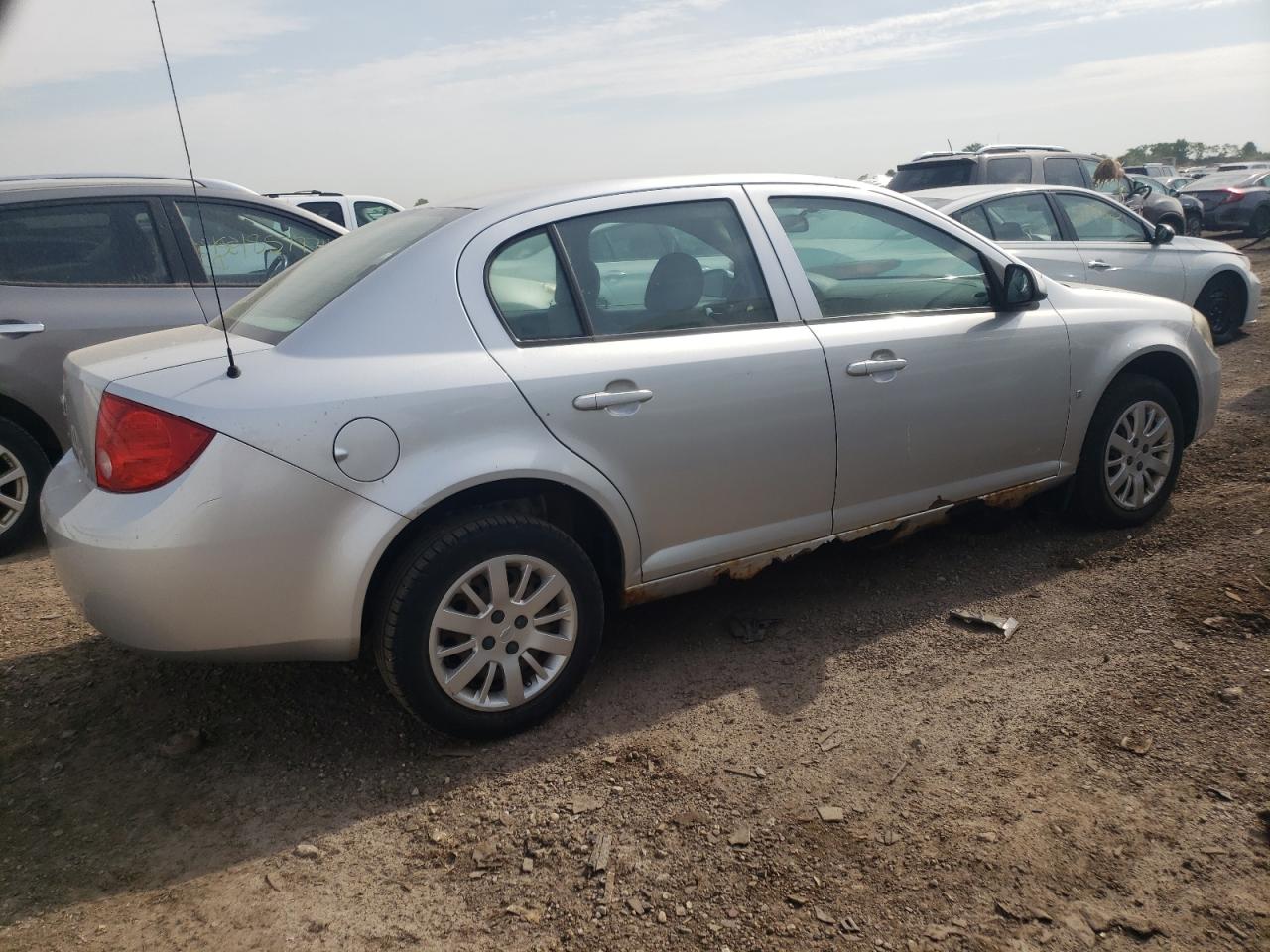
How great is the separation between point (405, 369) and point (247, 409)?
1.48ft

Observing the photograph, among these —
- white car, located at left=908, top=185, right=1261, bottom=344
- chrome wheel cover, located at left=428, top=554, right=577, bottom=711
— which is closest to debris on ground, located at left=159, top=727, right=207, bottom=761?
chrome wheel cover, located at left=428, top=554, right=577, bottom=711

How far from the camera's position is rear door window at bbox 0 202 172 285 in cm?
521

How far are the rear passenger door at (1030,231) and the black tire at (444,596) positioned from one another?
5.67 m

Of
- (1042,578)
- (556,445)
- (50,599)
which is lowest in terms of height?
(1042,578)

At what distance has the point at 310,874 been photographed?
8.80 feet

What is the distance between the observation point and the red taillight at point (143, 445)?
9.19 feet

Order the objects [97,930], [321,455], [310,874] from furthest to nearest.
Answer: [321,455] → [310,874] → [97,930]

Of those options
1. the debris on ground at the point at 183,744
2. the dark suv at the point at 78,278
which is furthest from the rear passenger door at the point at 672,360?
the dark suv at the point at 78,278

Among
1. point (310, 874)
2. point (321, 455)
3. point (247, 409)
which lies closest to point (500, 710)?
point (310, 874)

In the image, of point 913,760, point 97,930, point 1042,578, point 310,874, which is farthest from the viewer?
point 1042,578

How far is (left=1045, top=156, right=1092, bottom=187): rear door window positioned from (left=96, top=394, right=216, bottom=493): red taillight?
9726 millimetres

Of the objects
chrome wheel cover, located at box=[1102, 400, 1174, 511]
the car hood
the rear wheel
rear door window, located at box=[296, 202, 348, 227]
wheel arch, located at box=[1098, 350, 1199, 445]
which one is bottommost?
the rear wheel

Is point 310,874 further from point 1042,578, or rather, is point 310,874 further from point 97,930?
point 1042,578

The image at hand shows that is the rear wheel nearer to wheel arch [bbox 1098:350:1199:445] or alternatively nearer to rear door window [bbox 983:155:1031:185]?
rear door window [bbox 983:155:1031:185]
